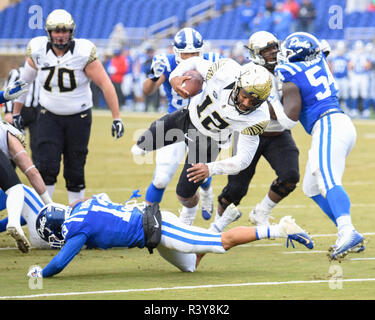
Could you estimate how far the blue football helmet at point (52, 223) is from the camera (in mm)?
5727

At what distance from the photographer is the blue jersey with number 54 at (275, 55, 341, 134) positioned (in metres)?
6.35

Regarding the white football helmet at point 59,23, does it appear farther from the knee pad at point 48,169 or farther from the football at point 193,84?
the football at point 193,84

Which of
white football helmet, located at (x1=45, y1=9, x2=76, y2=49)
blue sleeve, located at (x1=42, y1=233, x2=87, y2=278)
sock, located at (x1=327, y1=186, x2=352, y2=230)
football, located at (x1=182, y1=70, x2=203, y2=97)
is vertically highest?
white football helmet, located at (x1=45, y1=9, x2=76, y2=49)

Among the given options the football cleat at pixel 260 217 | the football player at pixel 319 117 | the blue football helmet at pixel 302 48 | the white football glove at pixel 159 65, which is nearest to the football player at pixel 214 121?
the football player at pixel 319 117

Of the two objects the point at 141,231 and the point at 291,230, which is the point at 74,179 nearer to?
the point at 141,231

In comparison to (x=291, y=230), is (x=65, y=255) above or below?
below

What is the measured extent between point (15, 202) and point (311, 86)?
244 cm

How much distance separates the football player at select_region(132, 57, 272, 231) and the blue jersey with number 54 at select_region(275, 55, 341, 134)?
1.02ft

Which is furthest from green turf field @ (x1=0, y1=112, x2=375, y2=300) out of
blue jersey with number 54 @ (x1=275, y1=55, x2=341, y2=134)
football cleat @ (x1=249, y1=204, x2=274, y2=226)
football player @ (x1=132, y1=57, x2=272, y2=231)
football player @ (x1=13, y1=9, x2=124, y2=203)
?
blue jersey with number 54 @ (x1=275, y1=55, x2=341, y2=134)

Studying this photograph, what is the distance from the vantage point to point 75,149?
767 centimetres

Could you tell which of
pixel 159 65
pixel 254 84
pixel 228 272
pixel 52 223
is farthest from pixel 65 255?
pixel 159 65

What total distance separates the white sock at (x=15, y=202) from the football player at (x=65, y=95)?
126 centimetres

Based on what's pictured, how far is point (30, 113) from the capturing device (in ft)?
32.4

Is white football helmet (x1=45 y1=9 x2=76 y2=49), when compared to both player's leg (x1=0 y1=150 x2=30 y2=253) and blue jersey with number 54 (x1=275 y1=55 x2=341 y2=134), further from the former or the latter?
blue jersey with number 54 (x1=275 y1=55 x2=341 y2=134)
